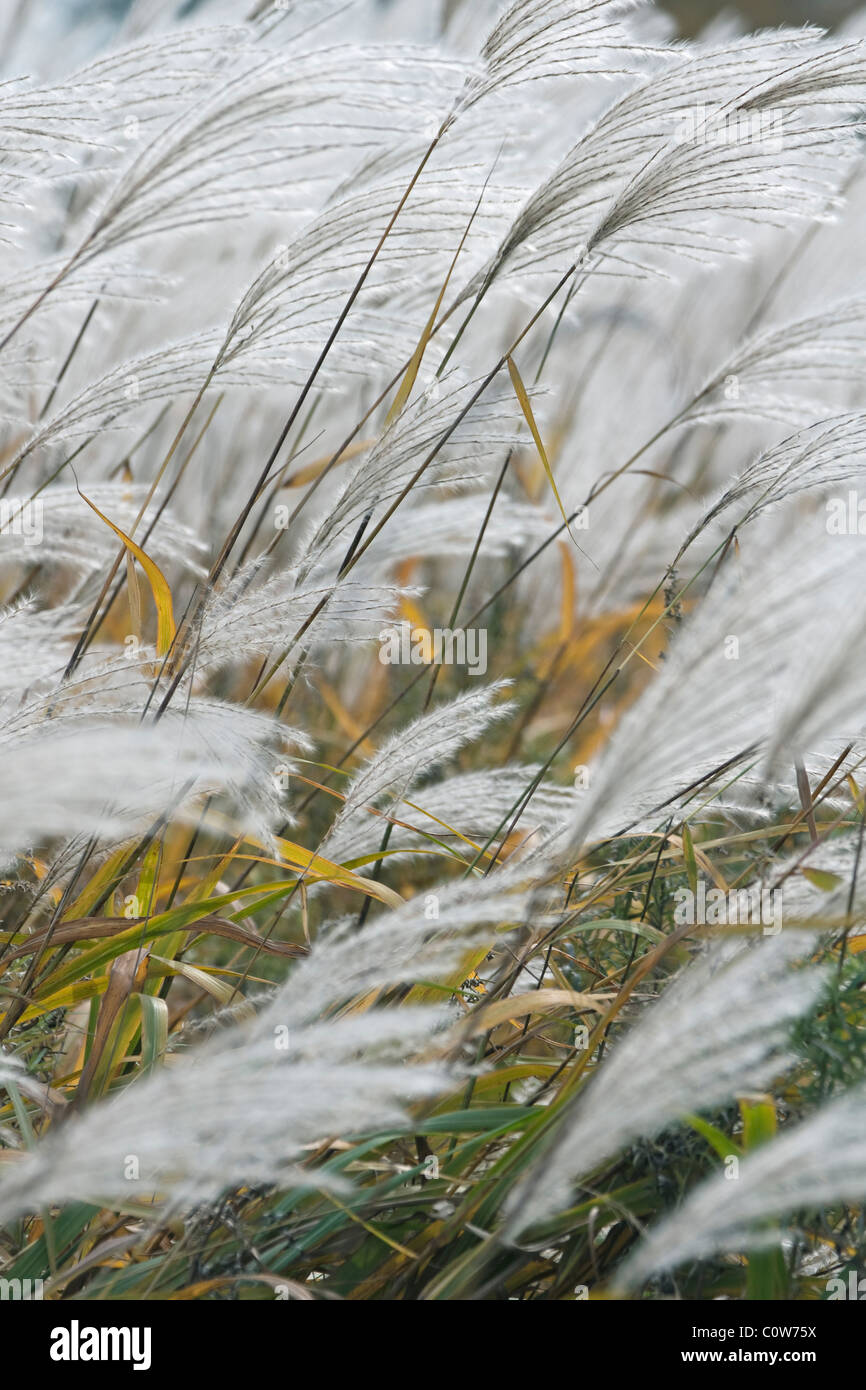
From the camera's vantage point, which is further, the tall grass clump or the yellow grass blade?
the yellow grass blade

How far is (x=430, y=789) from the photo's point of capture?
1358 millimetres

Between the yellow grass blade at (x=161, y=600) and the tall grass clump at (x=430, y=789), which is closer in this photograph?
the tall grass clump at (x=430, y=789)

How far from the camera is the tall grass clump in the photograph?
30.3 inches

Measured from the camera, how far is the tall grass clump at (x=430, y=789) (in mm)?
771

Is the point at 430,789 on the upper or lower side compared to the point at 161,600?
lower

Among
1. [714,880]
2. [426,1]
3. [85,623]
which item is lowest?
[714,880]

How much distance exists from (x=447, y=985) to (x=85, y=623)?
0.78m

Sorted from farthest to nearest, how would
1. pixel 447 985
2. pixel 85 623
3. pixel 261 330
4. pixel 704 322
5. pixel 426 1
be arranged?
1. pixel 704 322
2. pixel 426 1
3. pixel 85 623
4. pixel 261 330
5. pixel 447 985

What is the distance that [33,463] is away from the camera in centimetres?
276

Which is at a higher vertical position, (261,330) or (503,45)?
(503,45)
